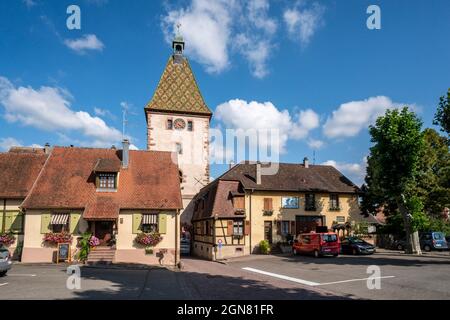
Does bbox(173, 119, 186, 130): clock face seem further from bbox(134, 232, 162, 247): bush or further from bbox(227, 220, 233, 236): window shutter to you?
bbox(134, 232, 162, 247): bush

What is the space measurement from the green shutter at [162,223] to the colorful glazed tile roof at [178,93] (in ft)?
63.2

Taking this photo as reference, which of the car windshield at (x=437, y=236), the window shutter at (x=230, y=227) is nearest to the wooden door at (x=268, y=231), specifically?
the window shutter at (x=230, y=227)

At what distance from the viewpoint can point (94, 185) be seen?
1016 inches

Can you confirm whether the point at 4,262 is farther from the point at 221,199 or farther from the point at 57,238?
the point at 221,199

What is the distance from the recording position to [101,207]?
2402cm

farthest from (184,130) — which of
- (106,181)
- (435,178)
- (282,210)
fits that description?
(435,178)

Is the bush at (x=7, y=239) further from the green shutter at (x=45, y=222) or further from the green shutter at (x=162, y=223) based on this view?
the green shutter at (x=162, y=223)

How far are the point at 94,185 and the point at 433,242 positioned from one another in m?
29.1

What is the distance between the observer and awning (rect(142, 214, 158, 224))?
80.0 ft

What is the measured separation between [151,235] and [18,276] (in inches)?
343

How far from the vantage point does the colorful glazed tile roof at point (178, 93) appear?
4184 centimetres

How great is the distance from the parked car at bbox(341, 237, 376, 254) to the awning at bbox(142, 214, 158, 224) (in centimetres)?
1583
